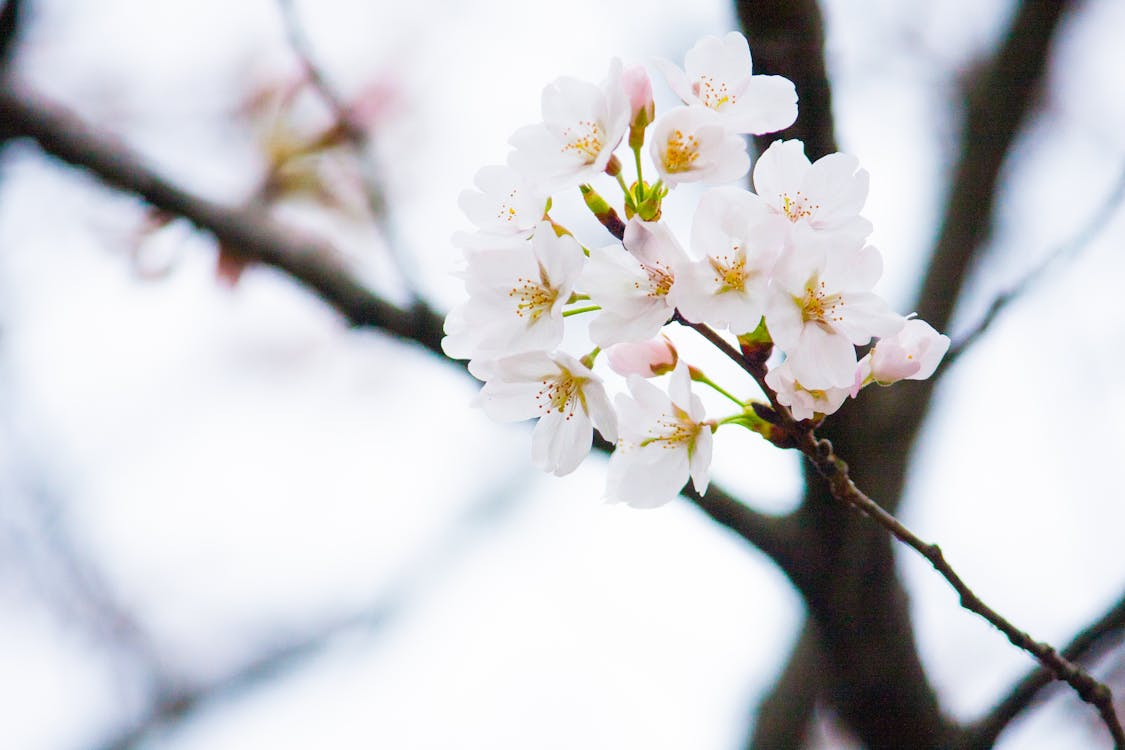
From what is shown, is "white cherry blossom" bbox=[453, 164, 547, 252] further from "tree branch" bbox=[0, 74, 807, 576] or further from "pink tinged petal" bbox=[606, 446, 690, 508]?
"tree branch" bbox=[0, 74, 807, 576]

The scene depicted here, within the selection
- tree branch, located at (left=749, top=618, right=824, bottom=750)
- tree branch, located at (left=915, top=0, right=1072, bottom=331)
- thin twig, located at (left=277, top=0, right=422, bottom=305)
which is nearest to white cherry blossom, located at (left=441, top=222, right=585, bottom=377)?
thin twig, located at (left=277, top=0, right=422, bottom=305)

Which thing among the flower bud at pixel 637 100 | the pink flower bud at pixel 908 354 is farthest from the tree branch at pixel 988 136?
the flower bud at pixel 637 100

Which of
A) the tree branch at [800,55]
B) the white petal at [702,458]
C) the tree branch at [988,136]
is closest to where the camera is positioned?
the white petal at [702,458]

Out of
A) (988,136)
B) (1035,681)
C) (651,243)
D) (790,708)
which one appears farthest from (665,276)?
(790,708)

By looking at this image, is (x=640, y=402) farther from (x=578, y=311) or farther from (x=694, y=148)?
(x=694, y=148)

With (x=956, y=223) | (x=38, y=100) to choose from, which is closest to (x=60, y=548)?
(x=38, y=100)

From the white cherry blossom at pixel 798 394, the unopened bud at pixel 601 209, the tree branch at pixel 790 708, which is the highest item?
the unopened bud at pixel 601 209

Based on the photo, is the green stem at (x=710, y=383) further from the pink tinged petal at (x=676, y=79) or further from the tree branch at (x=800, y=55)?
the tree branch at (x=800, y=55)
